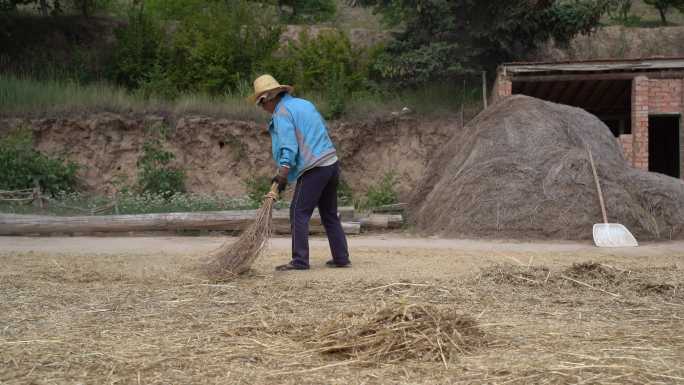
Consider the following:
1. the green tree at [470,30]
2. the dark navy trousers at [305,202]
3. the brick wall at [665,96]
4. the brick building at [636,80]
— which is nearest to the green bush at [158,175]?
the green tree at [470,30]

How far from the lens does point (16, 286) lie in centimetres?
646

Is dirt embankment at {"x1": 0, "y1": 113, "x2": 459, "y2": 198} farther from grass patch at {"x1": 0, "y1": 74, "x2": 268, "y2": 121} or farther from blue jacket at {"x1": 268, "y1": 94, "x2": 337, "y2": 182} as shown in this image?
blue jacket at {"x1": 268, "y1": 94, "x2": 337, "y2": 182}

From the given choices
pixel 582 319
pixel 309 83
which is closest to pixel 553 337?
pixel 582 319

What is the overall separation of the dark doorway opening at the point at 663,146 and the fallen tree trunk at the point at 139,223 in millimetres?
10812

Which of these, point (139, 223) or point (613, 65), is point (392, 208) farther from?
point (613, 65)

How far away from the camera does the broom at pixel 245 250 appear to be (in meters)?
6.86

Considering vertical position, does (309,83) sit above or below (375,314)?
above

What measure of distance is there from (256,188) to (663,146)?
10930mm

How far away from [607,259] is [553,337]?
4185mm

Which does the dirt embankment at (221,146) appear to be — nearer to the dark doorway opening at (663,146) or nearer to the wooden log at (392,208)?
the wooden log at (392,208)

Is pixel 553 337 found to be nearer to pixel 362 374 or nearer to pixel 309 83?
pixel 362 374

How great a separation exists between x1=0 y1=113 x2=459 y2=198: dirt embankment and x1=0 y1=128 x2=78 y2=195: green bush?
1.42 m

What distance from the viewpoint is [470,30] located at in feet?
54.5

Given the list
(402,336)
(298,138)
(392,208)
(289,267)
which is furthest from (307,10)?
(402,336)
